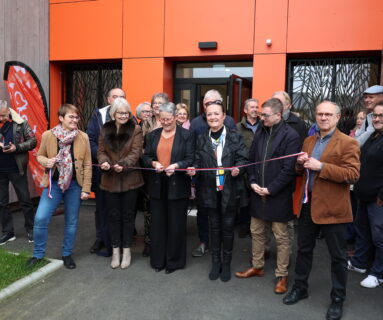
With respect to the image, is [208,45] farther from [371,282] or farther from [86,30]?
[371,282]

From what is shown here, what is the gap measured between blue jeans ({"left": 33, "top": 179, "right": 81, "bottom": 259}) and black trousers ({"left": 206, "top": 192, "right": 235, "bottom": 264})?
1.65m

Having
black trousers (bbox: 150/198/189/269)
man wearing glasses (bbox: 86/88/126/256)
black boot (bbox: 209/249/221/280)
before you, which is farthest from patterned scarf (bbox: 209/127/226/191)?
man wearing glasses (bbox: 86/88/126/256)

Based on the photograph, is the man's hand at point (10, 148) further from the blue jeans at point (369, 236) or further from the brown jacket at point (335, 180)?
the blue jeans at point (369, 236)

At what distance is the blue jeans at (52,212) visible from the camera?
3.99 meters

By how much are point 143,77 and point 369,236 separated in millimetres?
4959

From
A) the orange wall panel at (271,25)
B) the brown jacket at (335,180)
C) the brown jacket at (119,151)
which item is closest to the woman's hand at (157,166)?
the brown jacket at (119,151)

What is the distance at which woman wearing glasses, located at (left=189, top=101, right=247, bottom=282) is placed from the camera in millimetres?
3779

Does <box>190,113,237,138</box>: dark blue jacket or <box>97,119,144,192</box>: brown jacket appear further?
<box>190,113,237,138</box>: dark blue jacket

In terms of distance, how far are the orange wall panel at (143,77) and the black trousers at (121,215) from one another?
3.30m

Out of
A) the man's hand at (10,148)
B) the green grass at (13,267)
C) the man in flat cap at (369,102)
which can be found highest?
the man in flat cap at (369,102)

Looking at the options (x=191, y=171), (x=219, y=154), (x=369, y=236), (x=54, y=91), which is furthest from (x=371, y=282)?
(x=54, y=91)

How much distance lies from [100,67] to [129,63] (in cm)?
96

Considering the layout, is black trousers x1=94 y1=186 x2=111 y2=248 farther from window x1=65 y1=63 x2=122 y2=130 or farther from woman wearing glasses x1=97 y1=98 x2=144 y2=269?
window x1=65 y1=63 x2=122 y2=130

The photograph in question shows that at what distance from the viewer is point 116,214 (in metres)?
4.17
